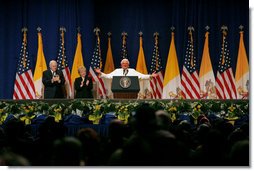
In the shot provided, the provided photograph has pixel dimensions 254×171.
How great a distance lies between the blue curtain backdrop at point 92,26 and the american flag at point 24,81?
0.25m

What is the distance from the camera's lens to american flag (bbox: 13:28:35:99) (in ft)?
45.1

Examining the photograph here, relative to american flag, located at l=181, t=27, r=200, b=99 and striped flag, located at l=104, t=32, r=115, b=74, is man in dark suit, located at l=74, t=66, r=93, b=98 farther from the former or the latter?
american flag, located at l=181, t=27, r=200, b=99

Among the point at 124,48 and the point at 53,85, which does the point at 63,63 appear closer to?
the point at 124,48

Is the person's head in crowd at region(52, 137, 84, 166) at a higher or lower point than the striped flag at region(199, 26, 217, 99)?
lower

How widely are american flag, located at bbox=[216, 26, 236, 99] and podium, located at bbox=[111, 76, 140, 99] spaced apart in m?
4.17

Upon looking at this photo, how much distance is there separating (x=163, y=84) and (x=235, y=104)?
5.16 meters

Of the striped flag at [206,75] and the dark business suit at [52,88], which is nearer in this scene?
the dark business suit at [52,88]

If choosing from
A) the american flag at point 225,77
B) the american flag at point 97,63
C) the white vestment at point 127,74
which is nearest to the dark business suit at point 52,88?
the white vestment at point 127,74

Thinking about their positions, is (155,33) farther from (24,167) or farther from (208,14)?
(24,167)

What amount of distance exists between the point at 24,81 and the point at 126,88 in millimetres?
4708

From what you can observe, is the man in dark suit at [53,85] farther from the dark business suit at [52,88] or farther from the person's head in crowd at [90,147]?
the person's head in crowd at [90,147]

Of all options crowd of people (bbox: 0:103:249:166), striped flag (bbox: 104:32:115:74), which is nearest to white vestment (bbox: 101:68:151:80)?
striped flag (bbox: 104:32:115:74)

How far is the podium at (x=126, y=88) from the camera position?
989 centimetres

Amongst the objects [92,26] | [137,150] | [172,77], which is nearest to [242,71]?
[172,77]
